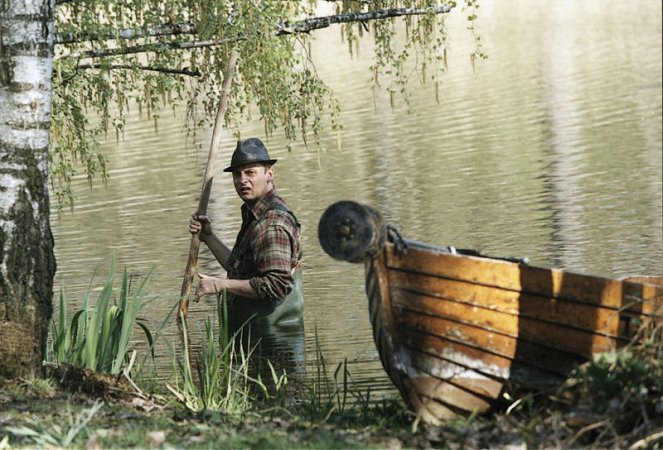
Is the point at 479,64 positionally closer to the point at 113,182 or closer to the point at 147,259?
the point at 113,182

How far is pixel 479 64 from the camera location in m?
46.7

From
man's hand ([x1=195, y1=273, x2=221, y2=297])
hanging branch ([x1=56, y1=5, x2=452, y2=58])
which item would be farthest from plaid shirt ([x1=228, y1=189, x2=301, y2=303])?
hanging branch ([x1=56, y1=5, x2=452, y2=58])

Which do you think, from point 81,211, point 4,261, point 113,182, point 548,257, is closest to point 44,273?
point 4,261

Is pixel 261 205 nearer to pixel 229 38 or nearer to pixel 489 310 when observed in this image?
pixel 229 38

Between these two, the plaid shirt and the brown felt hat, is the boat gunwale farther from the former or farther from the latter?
the brown felt hat

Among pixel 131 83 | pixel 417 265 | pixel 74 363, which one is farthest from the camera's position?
pixel 131 83

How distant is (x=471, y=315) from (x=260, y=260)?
2904 mm

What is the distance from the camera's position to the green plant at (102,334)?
8.41 m

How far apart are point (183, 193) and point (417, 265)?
1769 centimetres

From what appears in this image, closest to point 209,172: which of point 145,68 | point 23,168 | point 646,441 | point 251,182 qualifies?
point 251,182

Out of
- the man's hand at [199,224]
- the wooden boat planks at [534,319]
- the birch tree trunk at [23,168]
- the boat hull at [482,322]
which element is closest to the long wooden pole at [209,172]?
the man's hand at [199,224]

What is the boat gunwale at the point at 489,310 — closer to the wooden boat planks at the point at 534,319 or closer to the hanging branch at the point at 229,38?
the wooden boat planks at the point at 534,319

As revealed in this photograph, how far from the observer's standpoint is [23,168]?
8008 mm

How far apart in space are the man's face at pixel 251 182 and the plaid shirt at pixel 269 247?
58 millimetres
